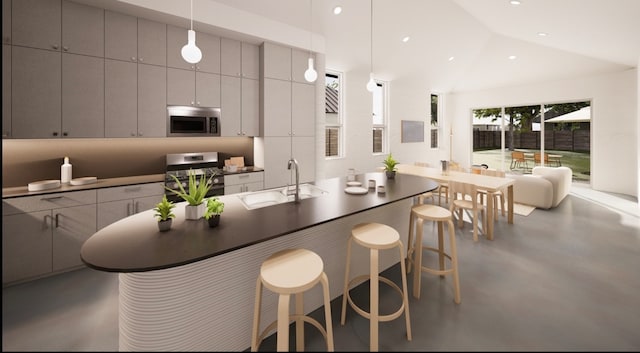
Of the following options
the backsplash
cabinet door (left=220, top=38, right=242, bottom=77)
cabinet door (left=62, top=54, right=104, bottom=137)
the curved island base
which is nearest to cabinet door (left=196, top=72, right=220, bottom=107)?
cabinet door (left=220, top=38, right=242, bottom=77)

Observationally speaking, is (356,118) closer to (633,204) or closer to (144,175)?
(144,175)

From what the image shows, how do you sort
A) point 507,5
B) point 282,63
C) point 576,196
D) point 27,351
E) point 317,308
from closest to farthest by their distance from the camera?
point 27,351
point 317,308
point 282,63
point 507,5
point 576,196

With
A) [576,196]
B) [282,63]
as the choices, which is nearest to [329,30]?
A: [282,63]

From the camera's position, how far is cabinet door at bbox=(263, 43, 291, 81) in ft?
14.1

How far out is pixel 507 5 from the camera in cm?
482

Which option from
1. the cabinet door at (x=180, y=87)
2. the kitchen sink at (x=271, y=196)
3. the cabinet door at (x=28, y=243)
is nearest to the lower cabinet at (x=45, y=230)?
the cabinet door at (x=28, y=243)

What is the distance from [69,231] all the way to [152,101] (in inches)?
66.6

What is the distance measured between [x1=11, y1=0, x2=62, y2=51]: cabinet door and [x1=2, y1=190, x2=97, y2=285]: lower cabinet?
1.54m

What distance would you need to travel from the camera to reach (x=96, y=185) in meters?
3.13

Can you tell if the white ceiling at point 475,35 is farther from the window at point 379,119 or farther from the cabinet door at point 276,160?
the cabinet door at point 276,160

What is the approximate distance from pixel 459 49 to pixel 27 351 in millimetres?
8261

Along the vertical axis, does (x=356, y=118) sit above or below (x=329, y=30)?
below

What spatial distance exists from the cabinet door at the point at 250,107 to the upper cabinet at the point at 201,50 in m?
0.49

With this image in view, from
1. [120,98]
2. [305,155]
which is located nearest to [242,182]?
[305,155]
